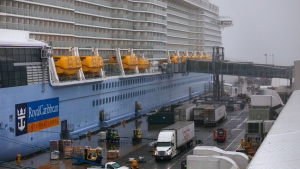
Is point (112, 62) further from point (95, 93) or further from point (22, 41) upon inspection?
point (22, 41)

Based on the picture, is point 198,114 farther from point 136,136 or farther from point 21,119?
point 21,119

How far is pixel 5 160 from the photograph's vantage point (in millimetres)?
29281

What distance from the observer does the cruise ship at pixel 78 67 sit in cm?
3088

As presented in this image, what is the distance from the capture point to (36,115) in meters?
32.2

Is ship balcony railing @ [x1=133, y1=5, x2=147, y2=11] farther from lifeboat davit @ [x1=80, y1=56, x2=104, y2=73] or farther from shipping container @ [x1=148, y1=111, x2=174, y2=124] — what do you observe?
lifeboat davit @ [x1=80, y1=56, x2=104, y2=73]

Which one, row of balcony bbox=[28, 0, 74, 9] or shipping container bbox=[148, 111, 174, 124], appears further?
shipping container bbox=[148, 111, 174, 124]

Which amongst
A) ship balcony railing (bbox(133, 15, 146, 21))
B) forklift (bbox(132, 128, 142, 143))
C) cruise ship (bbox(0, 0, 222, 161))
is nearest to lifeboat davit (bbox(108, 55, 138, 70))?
cruise ship (bbox(0, 0, 222, 161))

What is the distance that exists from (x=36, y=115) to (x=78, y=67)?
699 centimetres

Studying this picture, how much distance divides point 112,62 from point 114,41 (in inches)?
119

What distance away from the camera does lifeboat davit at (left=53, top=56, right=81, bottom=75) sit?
3638cm

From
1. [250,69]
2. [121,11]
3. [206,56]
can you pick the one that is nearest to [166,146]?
[121,11]

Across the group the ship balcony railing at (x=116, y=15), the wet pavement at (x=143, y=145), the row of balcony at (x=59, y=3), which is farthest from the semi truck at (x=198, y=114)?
the row of balcony at (x=59, y=3)

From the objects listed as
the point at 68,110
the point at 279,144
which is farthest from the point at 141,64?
the point at 279,144

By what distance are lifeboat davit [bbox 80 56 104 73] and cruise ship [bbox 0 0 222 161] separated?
79mm
